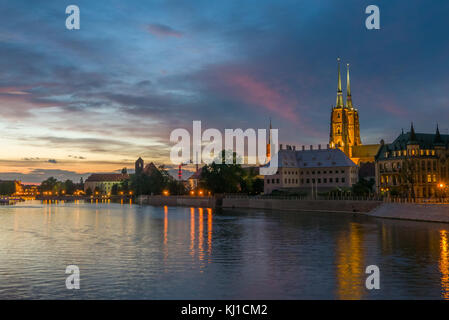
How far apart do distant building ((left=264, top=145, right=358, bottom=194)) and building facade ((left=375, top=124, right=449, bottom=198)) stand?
2646cm

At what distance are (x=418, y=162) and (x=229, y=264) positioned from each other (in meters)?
97.6

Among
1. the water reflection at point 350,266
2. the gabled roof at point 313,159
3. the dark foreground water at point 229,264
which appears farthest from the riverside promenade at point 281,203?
the water reflection at point 350,266

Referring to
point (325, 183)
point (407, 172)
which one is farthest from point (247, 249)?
point (325, 183)

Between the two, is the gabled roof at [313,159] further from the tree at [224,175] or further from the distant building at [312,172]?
the tree at [224,175]

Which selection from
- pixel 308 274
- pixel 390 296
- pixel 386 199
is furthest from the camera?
pixel 386 199

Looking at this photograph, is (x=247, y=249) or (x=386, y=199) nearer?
(x=247, y=249)

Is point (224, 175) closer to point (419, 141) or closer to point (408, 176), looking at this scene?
point (419, 141)

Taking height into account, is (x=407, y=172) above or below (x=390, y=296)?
above

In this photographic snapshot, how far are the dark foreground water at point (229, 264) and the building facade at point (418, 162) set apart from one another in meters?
59.1

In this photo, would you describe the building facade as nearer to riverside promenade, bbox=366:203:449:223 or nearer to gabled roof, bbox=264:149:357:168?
riverside promenade, bbox=366:203:449:223

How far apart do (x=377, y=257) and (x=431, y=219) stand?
40023mm
